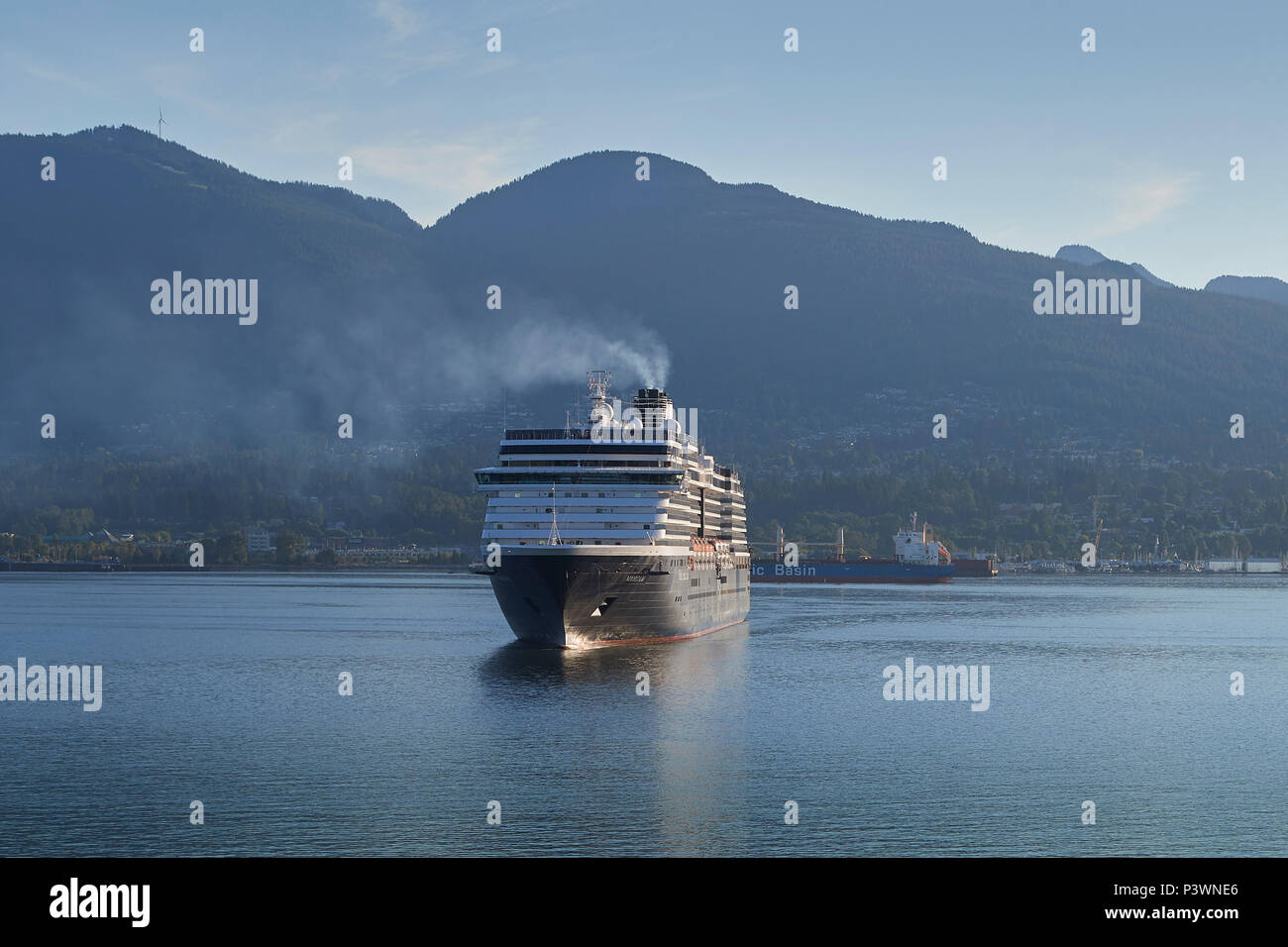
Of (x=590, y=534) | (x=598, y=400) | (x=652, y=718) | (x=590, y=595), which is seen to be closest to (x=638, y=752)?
(x=652, y=718)

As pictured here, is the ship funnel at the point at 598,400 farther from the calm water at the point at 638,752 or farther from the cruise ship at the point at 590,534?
the calm water at the point at 638,752

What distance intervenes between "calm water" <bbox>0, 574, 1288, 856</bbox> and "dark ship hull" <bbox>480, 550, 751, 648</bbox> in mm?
1399

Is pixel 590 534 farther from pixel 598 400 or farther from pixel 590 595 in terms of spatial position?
pixel 598 400

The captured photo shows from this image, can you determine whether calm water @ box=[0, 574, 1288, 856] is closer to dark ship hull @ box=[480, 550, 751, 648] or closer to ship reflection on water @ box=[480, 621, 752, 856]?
ship reflection on water @ box=[480, 621, 752, 856]

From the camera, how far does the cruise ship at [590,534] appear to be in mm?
75562

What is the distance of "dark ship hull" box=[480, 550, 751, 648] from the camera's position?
74.8 metres

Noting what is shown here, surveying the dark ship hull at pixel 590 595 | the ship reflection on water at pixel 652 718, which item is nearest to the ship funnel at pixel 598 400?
the dark ship hull at pixel 590 595

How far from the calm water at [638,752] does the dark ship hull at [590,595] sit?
4.59 ft

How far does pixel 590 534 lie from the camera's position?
3135 inches

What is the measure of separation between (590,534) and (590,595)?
4.89m

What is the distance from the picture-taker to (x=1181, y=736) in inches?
2242
